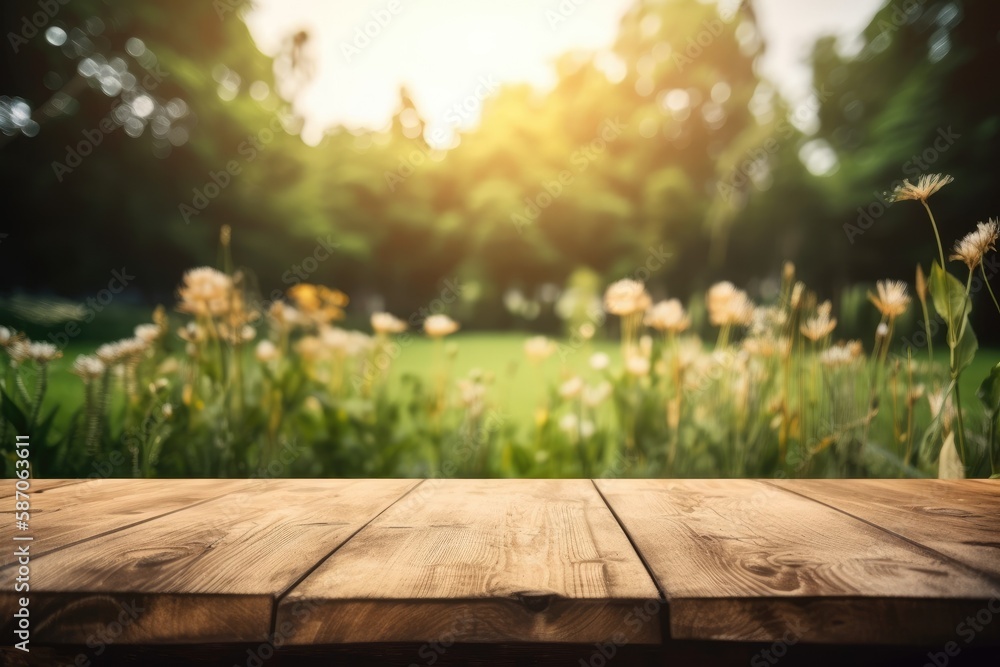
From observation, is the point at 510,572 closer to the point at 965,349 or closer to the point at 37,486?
the point at 37,486

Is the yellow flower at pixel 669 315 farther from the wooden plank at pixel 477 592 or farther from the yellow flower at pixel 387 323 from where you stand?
the wooden plank at pixel 477 592

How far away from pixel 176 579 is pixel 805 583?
0.68 m

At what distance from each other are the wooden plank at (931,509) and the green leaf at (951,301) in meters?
0.37

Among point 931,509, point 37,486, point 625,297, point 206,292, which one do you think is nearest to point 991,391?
point 931,509

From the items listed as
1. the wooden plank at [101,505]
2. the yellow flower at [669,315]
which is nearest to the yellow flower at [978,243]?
the yellow flower at [669,315]

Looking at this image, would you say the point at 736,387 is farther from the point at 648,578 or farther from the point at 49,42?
the point at 49,42

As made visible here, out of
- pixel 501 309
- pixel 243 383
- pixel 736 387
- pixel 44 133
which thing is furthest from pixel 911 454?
pixel 44 133

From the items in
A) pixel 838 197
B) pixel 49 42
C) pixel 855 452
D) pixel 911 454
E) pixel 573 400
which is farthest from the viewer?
pixel 49 42

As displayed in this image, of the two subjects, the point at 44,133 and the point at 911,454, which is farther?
the point at 44,133

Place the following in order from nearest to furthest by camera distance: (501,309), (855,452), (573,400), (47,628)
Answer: (47,628) < (855,452) < (573,400) < (501,309)

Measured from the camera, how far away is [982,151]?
184cm

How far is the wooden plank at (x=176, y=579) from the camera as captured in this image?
610 millimetres

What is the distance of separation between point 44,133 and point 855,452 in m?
4.46

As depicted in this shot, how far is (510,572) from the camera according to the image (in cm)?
66
